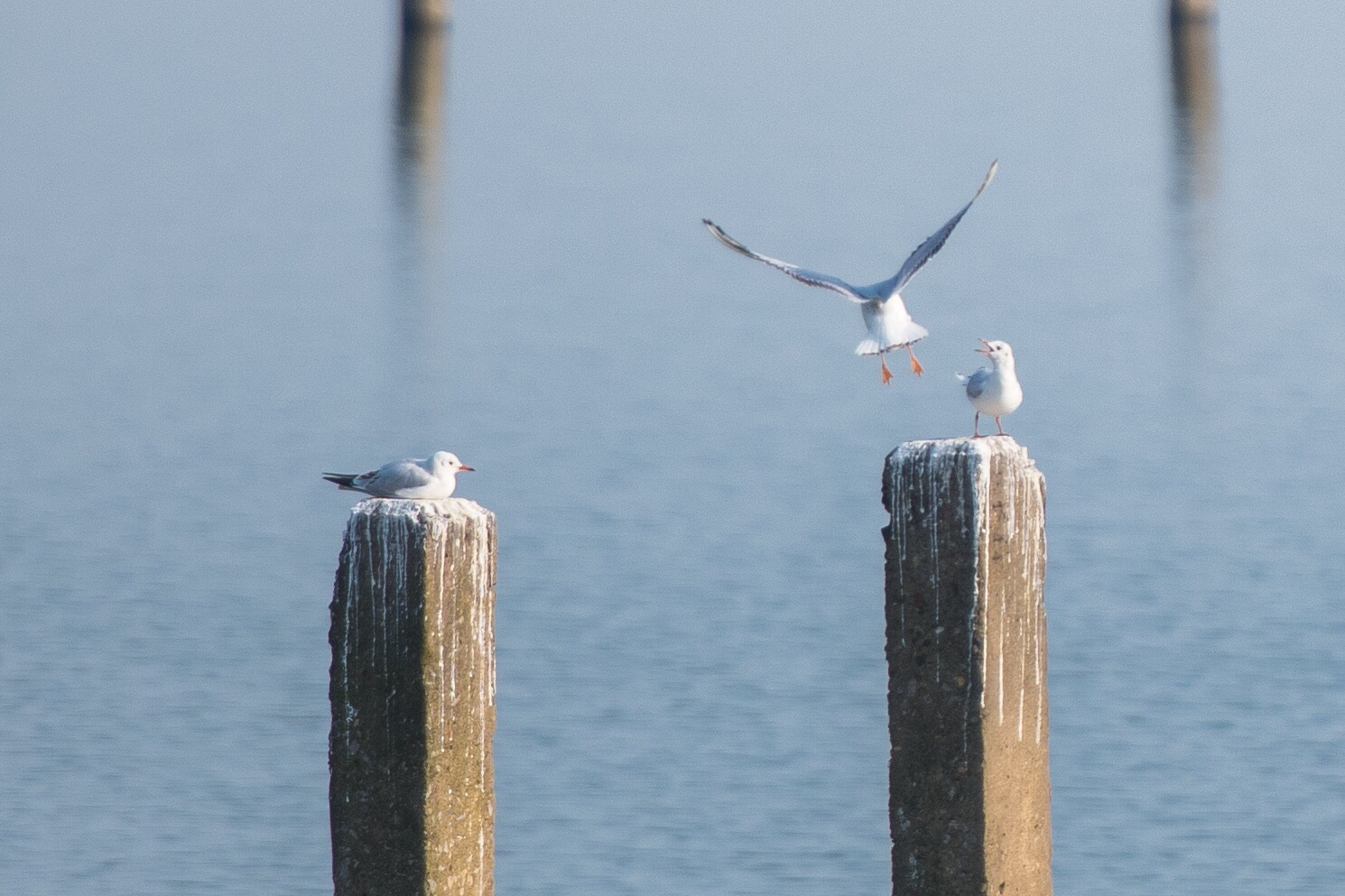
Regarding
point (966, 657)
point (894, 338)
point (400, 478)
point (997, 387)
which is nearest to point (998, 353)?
point (997, 387)

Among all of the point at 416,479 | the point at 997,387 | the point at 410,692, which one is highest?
the point at 997,387

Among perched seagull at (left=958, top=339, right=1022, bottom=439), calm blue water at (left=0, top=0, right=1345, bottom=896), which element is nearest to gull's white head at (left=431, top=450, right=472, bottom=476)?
perched seagull at (left=958, top=339, right=1022, bottom=439)

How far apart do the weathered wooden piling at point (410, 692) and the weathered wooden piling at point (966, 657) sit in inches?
43.5

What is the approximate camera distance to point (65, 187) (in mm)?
31391

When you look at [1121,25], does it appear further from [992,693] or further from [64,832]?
[992,693]

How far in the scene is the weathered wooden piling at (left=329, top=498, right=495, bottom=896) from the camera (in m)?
6.08

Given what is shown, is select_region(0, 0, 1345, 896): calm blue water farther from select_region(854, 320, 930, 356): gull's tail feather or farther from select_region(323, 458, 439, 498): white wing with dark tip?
select_region(323, 458, 439, 498): white wing with dark tip

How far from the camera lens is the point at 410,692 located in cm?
614

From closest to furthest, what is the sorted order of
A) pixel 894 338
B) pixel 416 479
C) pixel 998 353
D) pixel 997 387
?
1. pixel 416 479
2. pixel 997 387
3. pixel 998 353
4. pixel 894 338

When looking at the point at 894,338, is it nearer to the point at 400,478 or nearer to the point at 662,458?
→ the point at 400,478

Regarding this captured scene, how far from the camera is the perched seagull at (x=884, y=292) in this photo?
8.43m

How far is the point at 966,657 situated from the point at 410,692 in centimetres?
144

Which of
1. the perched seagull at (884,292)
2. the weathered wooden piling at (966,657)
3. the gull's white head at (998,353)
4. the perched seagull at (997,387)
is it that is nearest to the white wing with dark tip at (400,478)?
the weathered wooden piling at (966,657)

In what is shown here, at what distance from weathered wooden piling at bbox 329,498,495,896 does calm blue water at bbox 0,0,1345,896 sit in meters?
4.34
